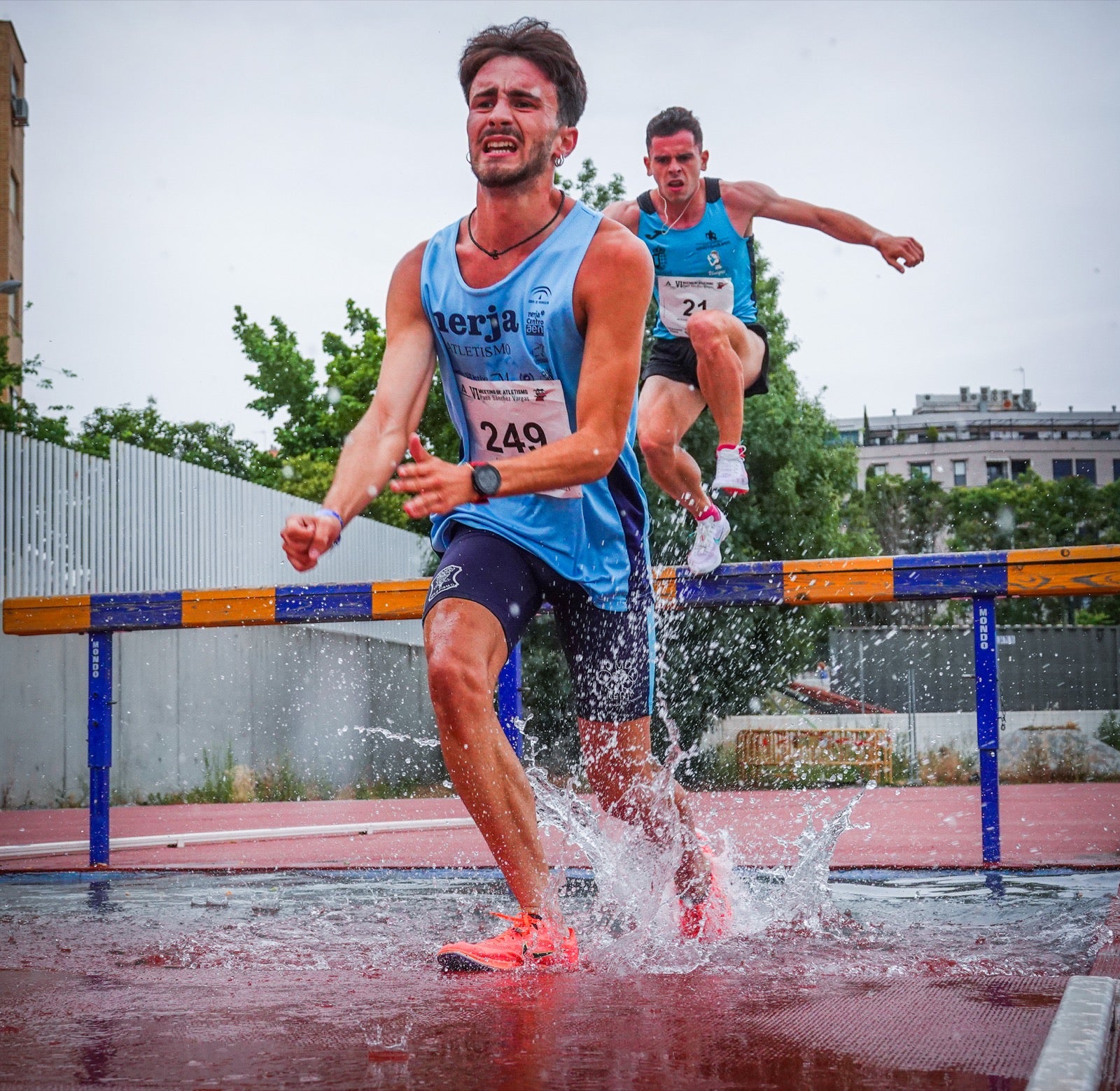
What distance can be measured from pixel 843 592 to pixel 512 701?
1306mm

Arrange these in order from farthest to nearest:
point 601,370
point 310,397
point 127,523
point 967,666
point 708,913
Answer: point 310,397 → point 967,666 → point 127,523 → point 708,913 → point 601,370

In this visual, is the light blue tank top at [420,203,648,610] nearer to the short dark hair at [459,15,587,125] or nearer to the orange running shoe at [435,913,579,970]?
the short dark hair at [459,15,587,125]

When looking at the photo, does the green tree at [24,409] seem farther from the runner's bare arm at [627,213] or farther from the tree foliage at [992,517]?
the tree foliage at [992,517]

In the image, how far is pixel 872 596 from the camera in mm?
4766

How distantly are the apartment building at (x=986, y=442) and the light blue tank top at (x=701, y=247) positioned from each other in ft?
251

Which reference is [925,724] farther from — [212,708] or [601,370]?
[601,370]

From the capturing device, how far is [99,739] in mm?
5742

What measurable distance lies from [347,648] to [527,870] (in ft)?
50.0

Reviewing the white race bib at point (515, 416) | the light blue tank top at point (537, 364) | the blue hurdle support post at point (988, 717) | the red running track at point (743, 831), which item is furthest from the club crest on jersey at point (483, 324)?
the red running track at point (743, 831)

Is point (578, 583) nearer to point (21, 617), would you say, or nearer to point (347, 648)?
point (21, 617)

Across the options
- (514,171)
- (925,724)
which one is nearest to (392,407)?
(514,171)

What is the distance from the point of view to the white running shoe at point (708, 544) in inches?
187

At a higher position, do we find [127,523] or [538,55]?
[538,55]

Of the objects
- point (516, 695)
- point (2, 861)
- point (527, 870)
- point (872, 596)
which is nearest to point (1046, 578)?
point (872, 596)
